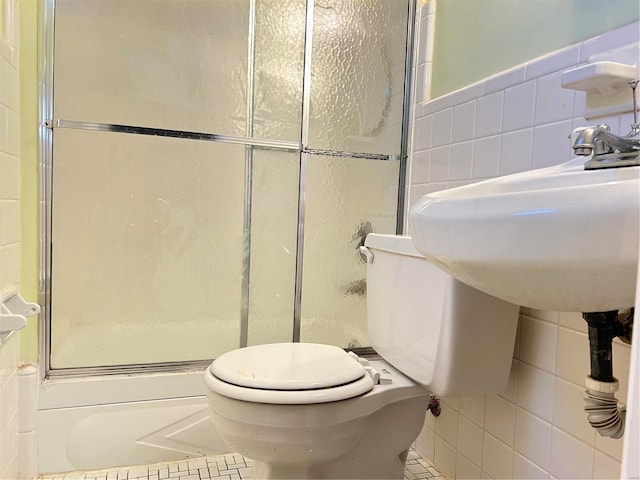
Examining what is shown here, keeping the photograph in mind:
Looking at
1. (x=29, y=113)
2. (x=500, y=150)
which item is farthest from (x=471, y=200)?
(x=29, y=113)

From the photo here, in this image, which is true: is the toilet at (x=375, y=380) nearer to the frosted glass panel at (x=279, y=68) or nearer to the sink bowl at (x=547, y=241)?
the sink bowl at (x=547, y=241)

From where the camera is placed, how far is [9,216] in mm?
1184

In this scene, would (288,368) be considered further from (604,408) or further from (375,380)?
(604,408)

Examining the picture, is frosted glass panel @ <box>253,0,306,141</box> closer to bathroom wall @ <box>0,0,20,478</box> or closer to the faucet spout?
bathroom wall @ <box>0,0,20,478</box>

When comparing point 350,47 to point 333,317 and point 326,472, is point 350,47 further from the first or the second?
point 326,472

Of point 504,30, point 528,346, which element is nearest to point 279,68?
point 504,30

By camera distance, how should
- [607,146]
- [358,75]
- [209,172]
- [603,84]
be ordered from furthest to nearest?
[358,75] → [209,172] → [603,84] → [607,146]

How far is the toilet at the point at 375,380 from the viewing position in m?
0.98

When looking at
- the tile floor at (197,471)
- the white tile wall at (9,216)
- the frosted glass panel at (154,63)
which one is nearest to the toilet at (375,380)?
the tile floor at (197,471)

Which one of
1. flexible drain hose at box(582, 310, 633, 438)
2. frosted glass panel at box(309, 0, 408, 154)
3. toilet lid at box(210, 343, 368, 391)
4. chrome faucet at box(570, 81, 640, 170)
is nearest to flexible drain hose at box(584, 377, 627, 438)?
flexible drain hose at box(582, 310, 633, 438)

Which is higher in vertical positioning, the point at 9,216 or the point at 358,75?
the point at 358,75

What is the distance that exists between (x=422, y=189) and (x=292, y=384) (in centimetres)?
82

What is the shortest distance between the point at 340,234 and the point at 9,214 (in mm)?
1002

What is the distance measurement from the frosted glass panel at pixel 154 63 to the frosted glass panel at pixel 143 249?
3.1 inches
